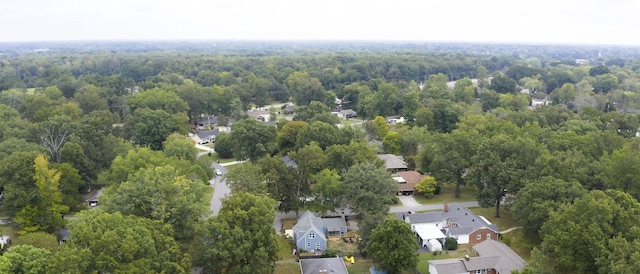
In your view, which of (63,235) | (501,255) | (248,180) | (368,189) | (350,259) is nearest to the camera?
(501,255)

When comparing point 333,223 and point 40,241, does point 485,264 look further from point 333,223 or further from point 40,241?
point 40,241

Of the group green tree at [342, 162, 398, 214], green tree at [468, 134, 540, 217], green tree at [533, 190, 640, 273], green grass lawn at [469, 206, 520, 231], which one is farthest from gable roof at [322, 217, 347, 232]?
green tree at [533, 190, 640, 273]

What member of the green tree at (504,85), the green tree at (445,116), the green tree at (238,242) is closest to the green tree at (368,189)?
the green tree at (238,242)

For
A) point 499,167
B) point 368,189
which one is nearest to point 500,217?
point 499,167

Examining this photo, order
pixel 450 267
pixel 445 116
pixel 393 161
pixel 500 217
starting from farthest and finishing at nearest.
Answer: pixel 445 116 < pixel 393 161 < pixel 500 217 < pixel 450 267

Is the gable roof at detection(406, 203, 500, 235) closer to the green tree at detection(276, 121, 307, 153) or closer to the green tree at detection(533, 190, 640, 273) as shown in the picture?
the green tree at detection(533, 190, 640, 273)
